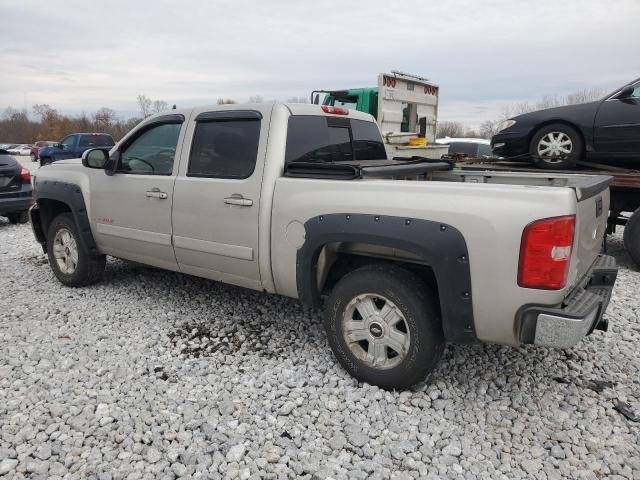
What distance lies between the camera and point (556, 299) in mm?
2504

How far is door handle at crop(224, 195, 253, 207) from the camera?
349cm

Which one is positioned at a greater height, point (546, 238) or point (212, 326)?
point (546, 238)

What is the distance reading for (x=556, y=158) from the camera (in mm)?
7027

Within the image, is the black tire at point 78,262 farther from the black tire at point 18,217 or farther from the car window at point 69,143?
the car window at point 69,143

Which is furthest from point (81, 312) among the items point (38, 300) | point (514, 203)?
point (514, 203)

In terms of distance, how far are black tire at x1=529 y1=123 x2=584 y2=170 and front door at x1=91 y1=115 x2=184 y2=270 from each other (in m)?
5.38

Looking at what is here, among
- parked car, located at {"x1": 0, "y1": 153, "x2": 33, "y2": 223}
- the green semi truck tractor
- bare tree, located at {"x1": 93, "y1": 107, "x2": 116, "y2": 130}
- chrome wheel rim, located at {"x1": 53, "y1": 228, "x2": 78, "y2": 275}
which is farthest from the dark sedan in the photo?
bare tree, located at {"x1": 93, "y1": 107, "x2": 116, "y2": 130}

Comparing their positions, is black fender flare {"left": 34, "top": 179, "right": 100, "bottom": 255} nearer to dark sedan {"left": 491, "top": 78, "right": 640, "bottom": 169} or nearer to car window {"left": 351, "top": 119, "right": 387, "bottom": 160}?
car window {"left": 351, "top": 119, "right": 387, "bottom": 160}

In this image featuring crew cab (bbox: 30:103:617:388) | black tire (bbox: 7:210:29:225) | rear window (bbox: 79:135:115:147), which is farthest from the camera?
rear window (bbox: 79:135:115:147)

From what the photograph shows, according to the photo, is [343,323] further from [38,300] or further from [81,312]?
[38,300]

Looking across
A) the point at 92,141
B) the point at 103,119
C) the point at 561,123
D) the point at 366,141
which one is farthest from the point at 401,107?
the point at 103,119

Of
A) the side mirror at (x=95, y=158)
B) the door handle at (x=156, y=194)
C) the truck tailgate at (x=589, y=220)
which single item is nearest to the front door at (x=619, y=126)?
the truck tailgate at (x=589, y=220)

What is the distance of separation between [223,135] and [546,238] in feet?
8.30

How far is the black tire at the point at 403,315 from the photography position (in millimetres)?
2871
